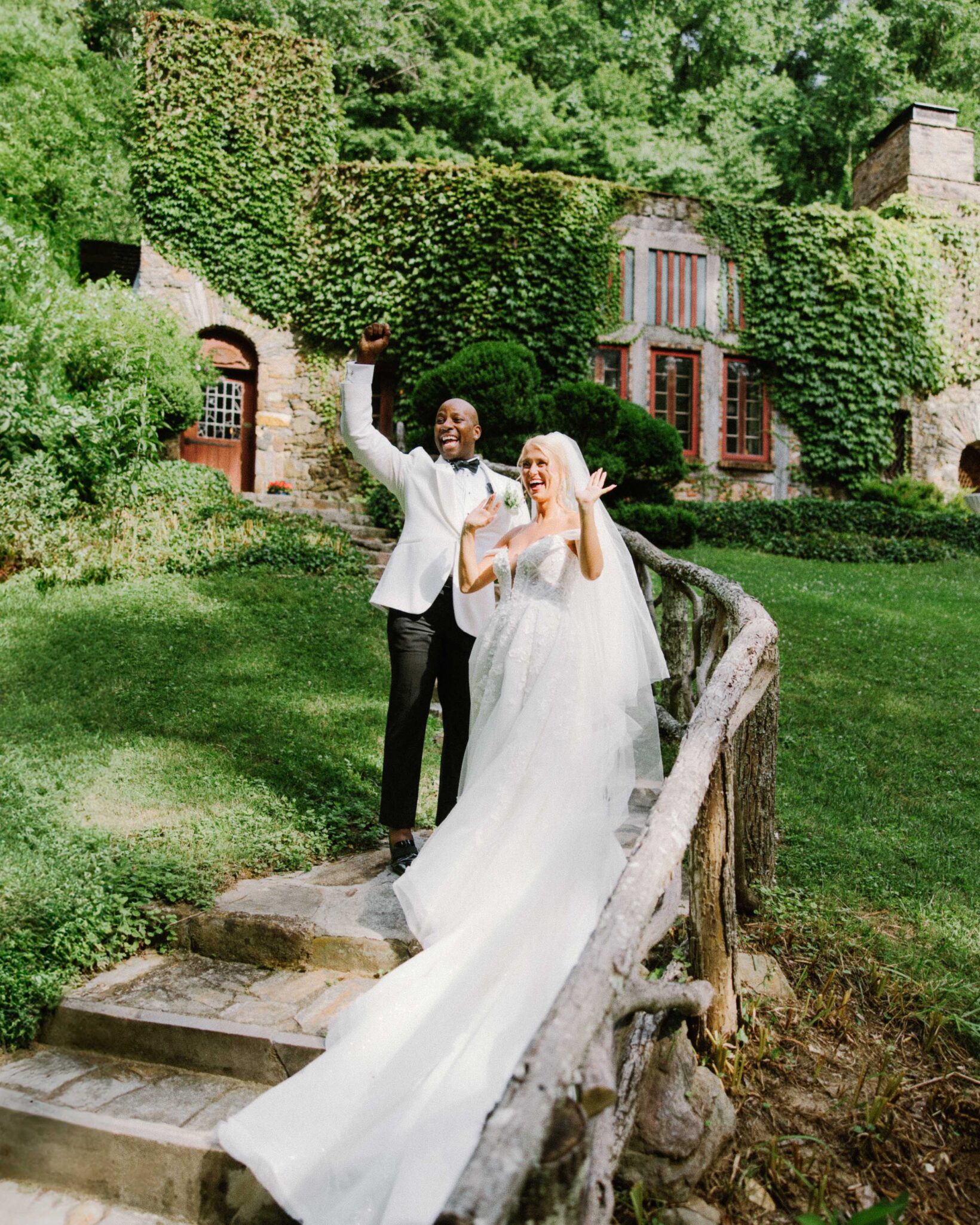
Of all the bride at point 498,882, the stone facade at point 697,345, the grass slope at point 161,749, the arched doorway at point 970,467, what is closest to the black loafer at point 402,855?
the grass slope at point 161,749

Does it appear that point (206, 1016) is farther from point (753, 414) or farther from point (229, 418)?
point (753, 414)

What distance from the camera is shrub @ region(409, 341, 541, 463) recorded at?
11.4m

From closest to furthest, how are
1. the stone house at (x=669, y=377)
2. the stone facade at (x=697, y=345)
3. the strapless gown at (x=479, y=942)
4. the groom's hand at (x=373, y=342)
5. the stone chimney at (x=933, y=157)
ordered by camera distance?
the strapless gown at (x=479, y=942) < the groom's hand at (x=373, y=342) < the stone house at (x=669, y=377) < the stone facade at (x=697, y=345) < the stone chimney at (x=933, y=157)

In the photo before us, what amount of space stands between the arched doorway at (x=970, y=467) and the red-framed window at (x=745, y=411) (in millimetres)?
4546

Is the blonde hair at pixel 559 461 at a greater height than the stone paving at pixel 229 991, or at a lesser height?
greater

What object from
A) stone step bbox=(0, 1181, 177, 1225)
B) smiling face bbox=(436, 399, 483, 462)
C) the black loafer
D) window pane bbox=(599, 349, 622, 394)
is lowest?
stone step bbox=(0, 1181, 177, 1225)

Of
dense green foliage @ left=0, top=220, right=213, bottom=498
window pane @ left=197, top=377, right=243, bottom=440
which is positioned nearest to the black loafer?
dense green foliage @ left=0, top=220, right=213, bottom=498

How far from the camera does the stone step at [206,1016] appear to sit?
2.94 meters

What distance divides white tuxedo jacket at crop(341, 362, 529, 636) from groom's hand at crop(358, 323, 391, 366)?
0.07 m

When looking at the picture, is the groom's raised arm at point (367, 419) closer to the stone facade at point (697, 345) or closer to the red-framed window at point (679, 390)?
the stone facade at point (697, 345)

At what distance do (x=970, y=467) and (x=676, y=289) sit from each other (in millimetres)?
7515

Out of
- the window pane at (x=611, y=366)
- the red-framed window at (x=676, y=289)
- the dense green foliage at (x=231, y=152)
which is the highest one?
the dense green foliage at (x=231, y=152)

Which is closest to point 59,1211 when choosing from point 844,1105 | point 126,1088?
point 126,1088

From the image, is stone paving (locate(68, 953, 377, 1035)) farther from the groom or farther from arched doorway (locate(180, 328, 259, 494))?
arched doorway (locate(180, 328, 259, 494))
